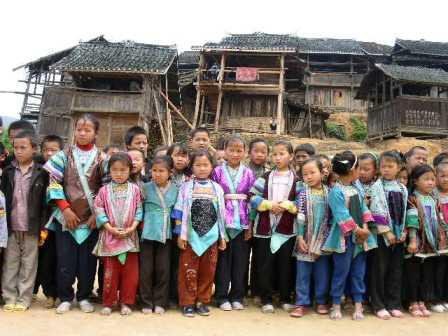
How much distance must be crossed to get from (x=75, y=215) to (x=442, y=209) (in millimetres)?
3482

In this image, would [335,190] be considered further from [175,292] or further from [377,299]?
[175,292]

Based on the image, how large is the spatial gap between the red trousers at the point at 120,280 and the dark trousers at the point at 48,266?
59 cm

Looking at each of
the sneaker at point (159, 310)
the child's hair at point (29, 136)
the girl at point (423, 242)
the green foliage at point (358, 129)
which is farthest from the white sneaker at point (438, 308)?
the green foliage at point (358, 129)

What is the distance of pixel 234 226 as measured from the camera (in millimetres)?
3951

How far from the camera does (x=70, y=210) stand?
12.3 ft

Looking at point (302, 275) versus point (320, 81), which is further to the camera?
point (320, 81)

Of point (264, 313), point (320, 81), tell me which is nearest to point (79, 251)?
point (264, 313)

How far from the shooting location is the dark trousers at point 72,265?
12.3 ft

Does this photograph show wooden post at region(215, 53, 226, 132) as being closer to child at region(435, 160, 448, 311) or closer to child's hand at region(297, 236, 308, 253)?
child at region(435, 160, 448, 311)

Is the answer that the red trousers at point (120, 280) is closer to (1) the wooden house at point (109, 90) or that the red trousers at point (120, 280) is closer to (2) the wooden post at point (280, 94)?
(1) the wooden house at point (109, 90)

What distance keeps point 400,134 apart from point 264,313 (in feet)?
53.3

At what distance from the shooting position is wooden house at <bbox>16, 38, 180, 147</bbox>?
55.2 ft

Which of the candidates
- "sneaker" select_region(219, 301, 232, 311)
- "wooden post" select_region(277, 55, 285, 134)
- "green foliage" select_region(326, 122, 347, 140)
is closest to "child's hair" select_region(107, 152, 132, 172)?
"sneaker" select_region(219, 301, 232, 311)

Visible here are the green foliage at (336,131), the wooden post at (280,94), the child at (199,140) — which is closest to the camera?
the child at (199,140)
